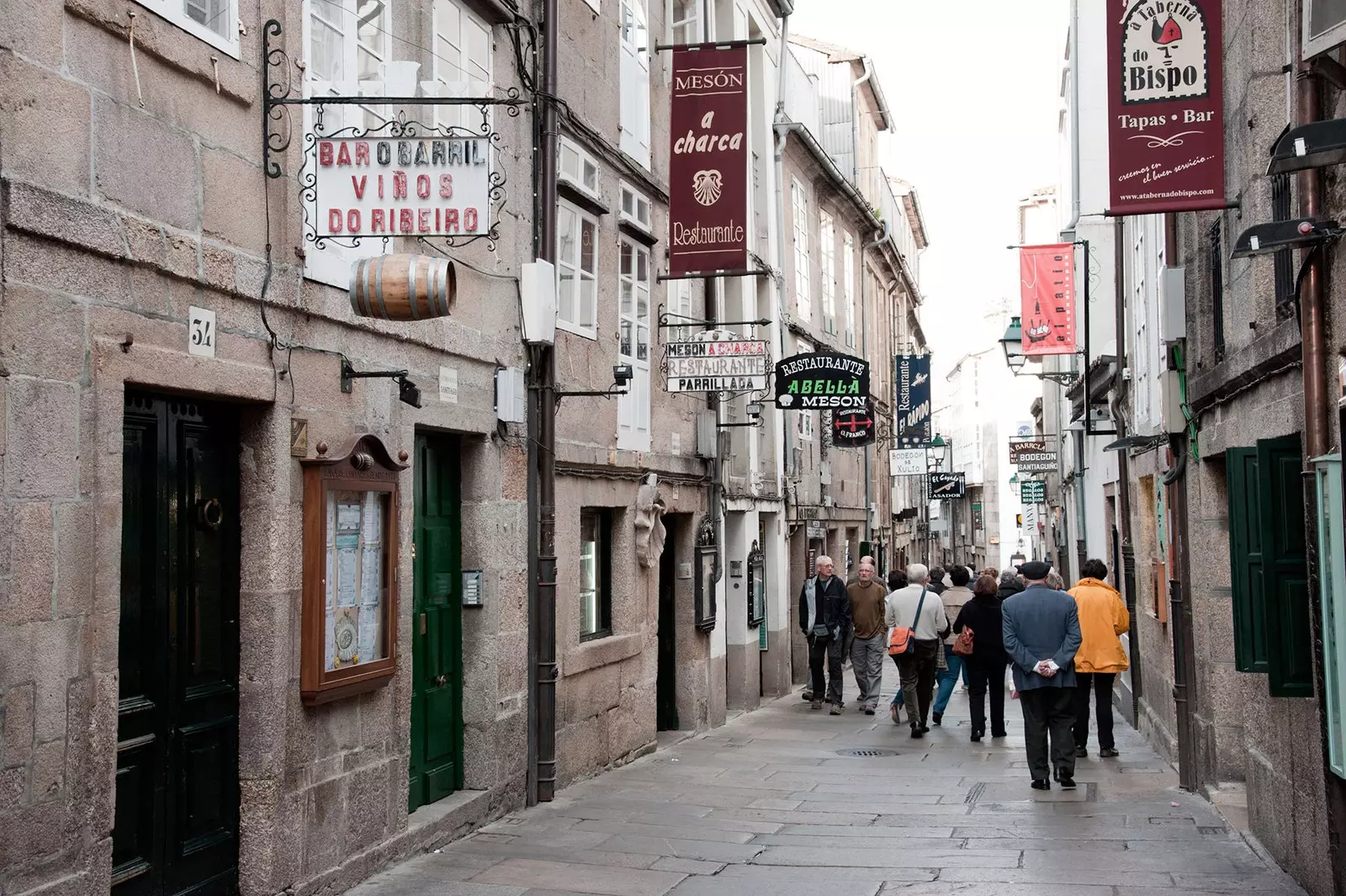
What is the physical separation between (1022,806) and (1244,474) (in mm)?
3979

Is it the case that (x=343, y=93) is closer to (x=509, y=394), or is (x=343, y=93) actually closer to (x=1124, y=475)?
(x=509, y=394)

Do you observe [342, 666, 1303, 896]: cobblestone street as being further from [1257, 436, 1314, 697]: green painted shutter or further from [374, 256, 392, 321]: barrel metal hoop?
[374, 256, 392, 321]: barrel metal hoop

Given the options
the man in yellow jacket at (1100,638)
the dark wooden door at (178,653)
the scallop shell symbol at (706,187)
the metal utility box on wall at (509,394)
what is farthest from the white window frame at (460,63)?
the man in yellow jacket at (1100,638)

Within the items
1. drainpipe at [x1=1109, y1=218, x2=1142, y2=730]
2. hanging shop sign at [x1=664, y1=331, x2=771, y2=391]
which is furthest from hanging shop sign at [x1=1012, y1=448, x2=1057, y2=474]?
hanging shop sign at [x1=664, y1=331, x2=771, y2=391]

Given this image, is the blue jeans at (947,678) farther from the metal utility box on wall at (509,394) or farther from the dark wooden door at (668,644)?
the metal utility box on wall at (509,394)

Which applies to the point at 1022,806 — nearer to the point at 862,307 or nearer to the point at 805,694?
the point at 805,694

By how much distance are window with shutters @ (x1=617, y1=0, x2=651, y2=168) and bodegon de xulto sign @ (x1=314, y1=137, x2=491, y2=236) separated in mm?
6314

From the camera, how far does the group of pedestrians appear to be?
1071 cm

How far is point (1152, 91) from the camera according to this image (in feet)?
28.2

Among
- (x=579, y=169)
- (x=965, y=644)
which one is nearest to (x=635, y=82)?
(x=579, y=169)

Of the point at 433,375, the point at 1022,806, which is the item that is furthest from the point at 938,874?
the point at 433,375

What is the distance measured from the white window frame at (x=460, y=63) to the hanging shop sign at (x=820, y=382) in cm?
777

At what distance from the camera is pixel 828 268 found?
2527 cm

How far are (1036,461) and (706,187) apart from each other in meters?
15.6
